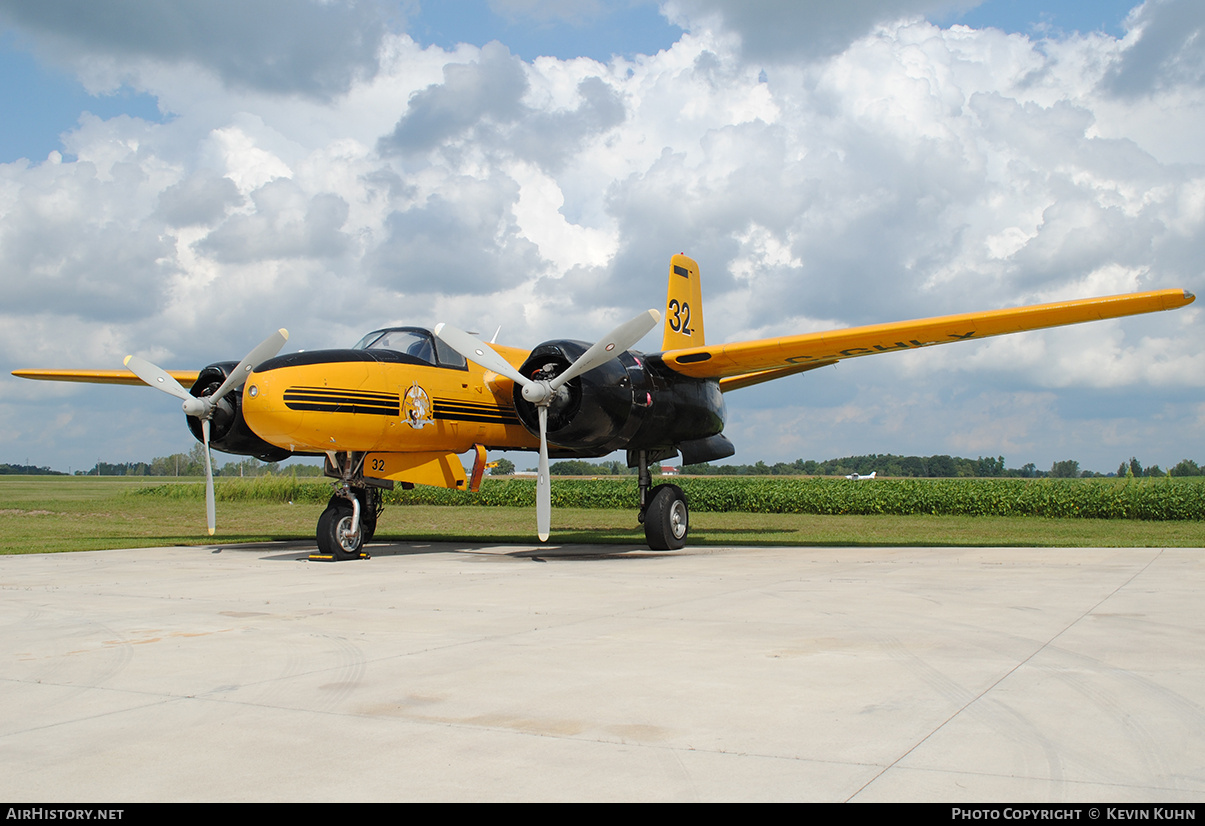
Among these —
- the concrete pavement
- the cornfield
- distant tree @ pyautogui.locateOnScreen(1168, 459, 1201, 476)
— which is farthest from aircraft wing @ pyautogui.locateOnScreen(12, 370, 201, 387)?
distant tree @ pyautogui.locateOnScreen(1168, 459, 1201, 476)

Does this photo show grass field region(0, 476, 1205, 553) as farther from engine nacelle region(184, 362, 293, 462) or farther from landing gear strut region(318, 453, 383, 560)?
landing gear strut region(318, 453, 383, 560)

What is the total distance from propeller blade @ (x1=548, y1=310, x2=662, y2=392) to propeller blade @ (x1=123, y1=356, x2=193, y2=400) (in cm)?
775

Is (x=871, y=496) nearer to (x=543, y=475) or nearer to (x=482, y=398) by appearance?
(x=482, y=398)

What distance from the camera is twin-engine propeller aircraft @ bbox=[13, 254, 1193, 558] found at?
13945mm

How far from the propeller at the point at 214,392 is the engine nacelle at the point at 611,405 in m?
4.33

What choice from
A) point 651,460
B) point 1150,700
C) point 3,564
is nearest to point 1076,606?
point 1150,700

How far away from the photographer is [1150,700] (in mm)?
5062

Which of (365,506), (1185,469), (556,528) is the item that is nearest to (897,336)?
(365,506)

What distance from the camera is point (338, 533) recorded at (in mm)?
14977

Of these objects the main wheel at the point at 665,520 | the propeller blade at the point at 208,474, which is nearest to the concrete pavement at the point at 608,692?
the propeller blade at the point at 208,474

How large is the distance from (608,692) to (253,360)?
11.9m

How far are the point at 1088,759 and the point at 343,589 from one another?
8.80 meters

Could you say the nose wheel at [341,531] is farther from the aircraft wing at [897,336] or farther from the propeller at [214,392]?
the aircraft wing at [897,336]

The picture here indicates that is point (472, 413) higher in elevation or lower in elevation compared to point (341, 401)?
lower
